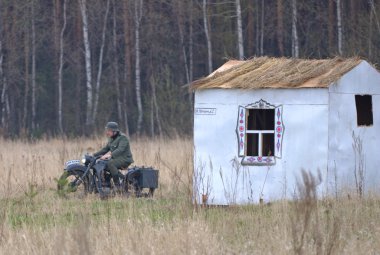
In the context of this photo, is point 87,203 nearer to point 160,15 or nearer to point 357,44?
point 357,44

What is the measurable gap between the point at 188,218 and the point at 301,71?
4.62m

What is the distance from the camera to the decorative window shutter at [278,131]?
50.7 feet

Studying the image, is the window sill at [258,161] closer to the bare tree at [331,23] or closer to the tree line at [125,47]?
the tree line at [125,47]

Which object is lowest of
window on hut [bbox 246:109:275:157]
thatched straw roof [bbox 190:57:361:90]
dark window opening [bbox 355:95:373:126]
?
window on hut [bbox 246:109:275:157]

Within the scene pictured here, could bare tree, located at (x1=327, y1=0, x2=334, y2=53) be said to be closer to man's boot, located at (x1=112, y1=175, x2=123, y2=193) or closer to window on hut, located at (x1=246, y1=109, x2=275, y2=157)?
man's boot, located at (x1=112, y1=175, x2=123, y2=193)

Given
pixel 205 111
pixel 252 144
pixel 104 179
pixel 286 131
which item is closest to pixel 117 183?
pixel 104 179

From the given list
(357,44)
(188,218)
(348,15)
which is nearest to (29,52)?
(348,15)

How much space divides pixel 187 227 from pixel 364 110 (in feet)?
21.2

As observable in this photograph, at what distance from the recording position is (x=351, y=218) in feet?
38.2

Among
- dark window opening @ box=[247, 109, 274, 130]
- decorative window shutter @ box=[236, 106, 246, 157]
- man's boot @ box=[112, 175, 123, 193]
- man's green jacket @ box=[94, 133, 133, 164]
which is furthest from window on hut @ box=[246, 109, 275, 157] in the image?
man's boot @ box=[112, 175, 123, 193]

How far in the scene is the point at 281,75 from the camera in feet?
51.2

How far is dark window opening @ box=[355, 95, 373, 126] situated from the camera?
16.2m

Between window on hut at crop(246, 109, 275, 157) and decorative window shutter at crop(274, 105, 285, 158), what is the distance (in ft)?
0.50

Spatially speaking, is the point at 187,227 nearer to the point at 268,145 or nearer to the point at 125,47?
the point at 268,145
